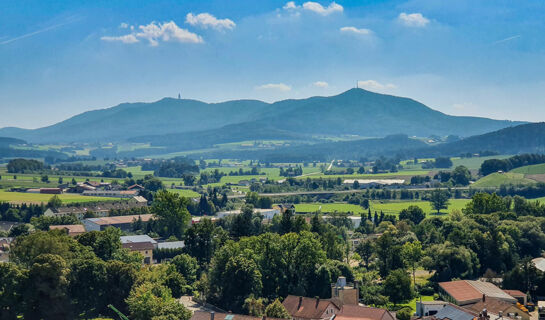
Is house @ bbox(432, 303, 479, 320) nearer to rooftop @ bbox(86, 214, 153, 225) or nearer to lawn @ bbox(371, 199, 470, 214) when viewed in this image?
rooftop @ bbox(86, 214, 153, 225)

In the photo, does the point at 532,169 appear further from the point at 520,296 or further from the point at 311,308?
the point at 311,308

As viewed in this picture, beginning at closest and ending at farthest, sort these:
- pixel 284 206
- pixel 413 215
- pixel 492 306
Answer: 1. pixel 492 306
2. pixel 413 215
3. pixel 284 206

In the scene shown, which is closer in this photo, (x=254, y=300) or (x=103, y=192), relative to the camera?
(x=254, y=300)

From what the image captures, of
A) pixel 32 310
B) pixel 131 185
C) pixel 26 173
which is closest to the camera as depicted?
pixel 32 310

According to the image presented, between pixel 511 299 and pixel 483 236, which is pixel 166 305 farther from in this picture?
pixel 483 236

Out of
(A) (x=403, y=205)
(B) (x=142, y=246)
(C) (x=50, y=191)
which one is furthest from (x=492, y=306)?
(C) (x=50, y=191)

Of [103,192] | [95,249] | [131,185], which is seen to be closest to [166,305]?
[95,249]

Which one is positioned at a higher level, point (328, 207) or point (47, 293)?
point (47, 293)

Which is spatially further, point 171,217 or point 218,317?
point 171,217
